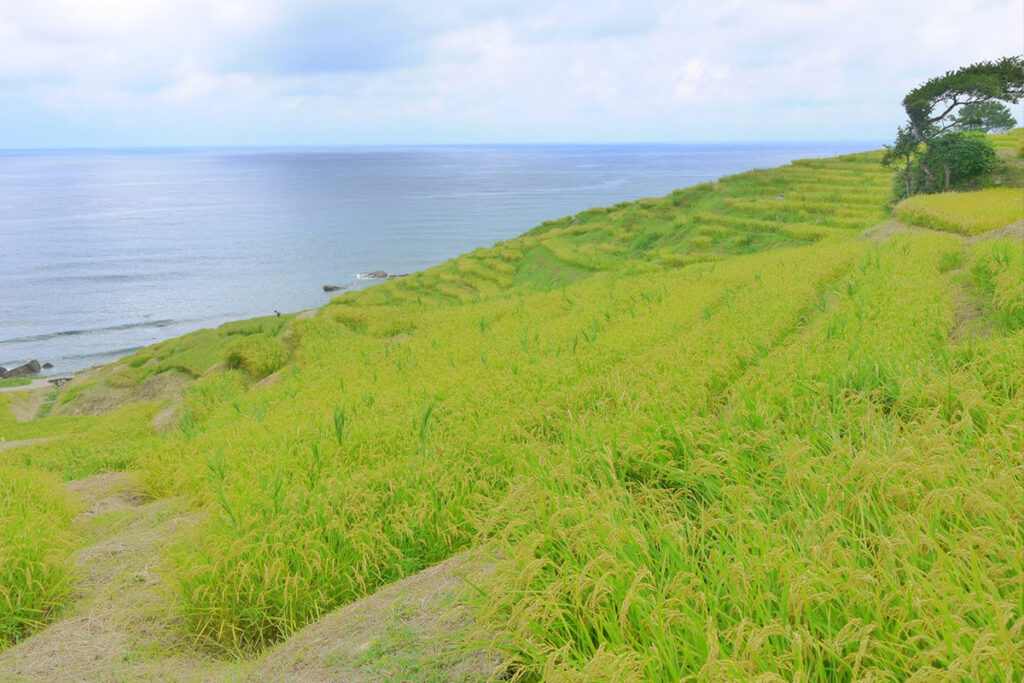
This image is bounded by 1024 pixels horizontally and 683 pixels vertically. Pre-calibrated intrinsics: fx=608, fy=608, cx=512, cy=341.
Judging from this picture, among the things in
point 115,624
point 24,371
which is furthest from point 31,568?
point 24,371

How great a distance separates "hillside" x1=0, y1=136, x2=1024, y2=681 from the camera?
2.75m

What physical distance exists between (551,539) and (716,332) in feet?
20.5

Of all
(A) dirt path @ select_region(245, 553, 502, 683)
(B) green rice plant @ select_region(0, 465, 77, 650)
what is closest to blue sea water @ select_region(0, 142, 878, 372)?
(B) green rice plant @ select_region(0, 465, 77, 650)

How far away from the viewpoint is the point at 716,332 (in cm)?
911

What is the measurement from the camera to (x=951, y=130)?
1016 inches

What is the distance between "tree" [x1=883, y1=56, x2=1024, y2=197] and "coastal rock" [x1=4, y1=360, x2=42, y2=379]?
144 feet

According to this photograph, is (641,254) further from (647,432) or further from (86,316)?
(86,316)

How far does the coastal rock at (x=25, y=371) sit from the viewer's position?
107 feet

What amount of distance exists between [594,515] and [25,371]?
40.0 metres

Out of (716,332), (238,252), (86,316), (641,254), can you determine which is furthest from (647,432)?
(238,252)

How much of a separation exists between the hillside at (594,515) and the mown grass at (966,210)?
Answer: 6.63 m

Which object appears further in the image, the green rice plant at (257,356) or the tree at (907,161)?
the tree at (907,161)

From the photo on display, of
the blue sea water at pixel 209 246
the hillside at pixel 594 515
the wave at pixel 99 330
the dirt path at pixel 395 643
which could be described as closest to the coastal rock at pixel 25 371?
the blue sea water at pixel 209 246

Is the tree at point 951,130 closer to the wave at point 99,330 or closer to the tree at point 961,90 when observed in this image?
the tree at point 961,90
